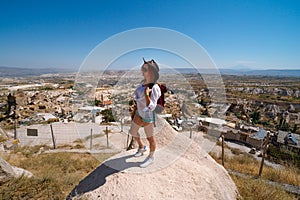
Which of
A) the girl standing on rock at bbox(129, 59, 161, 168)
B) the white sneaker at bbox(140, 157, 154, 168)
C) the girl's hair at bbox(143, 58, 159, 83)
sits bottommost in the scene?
the white sneaker at bbox(140, 157, 154, 168)

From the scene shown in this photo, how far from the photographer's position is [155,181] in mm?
2109

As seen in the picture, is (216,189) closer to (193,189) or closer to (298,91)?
(193,189)

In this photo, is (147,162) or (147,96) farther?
(147,162)

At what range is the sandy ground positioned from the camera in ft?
6.48

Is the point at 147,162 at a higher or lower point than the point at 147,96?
lower

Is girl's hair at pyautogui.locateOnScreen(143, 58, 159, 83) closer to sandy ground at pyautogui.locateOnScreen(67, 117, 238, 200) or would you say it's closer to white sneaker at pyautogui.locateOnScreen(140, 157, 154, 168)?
white sneaker at pyautogui.locateOnScreen(140, 157, 154, 168)

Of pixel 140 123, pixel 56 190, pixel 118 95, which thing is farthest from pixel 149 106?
pixel 56 190

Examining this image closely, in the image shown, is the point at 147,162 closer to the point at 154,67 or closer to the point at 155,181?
the point at 155,181

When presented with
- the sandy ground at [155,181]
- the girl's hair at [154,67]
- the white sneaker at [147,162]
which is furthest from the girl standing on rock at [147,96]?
the sandy ground at [155,181]

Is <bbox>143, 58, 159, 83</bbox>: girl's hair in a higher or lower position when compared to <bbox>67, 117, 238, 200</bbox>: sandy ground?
higher

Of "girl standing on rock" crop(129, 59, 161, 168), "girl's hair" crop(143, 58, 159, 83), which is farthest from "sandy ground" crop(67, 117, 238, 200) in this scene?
"girl's hair" crop(143, 58, 159, 83)

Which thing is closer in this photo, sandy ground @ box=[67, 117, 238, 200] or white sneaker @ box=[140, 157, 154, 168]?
sandy ground @ box=[67, 117, 238, 200]

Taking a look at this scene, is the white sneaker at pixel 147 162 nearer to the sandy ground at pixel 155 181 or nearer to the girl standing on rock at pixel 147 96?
the sandy ground at pixel 155 181

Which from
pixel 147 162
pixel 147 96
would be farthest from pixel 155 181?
pixel 147 96
